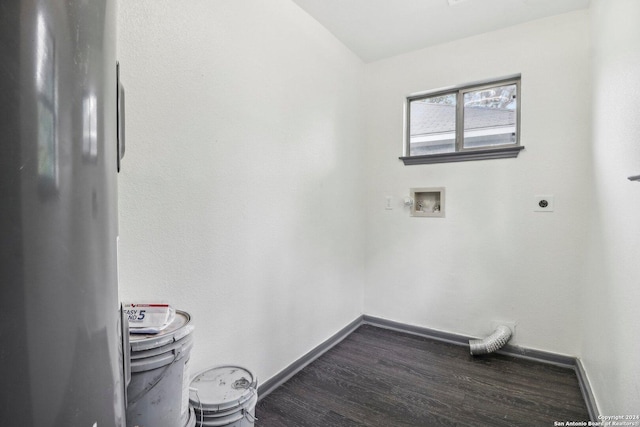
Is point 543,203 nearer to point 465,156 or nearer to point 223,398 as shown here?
point 465,156

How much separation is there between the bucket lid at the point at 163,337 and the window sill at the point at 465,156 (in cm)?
220

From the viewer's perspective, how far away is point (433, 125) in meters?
2.69

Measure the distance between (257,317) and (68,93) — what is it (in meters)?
1.53

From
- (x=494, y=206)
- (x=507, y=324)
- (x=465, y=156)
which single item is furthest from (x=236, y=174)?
(x=507, y=324)

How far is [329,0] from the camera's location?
6.57 feet

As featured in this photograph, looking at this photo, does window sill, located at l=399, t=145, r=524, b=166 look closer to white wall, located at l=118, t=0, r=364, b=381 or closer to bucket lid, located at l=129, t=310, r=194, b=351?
white wall, located at l=118, t=0, r=364, b=381

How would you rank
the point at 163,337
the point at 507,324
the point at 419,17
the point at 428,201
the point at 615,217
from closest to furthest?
the point at 163,337
the point at 615,217
the point at 419,17
the point at 507,324
the point at 428,201

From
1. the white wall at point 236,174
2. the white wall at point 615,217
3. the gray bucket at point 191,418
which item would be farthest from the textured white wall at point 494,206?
the gray bucket at point 191,418

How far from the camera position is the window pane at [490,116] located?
2.37m

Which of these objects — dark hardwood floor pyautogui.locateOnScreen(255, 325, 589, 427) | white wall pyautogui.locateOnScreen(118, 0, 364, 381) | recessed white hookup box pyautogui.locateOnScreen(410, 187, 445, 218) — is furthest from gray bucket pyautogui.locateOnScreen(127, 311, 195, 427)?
recessed white hookup box pyautogui.locateOnScreen(410, 187, 445, 218)

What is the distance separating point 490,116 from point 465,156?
1.21 ft

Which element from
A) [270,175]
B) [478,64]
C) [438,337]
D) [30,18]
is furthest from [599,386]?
[30,18]

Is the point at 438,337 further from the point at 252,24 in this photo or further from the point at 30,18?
the point at 30,18

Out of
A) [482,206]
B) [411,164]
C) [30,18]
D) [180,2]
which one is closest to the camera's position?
[30,18]
